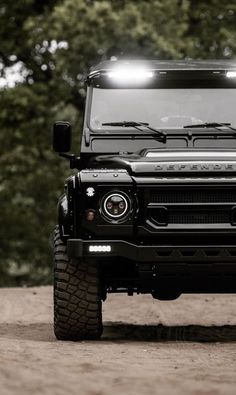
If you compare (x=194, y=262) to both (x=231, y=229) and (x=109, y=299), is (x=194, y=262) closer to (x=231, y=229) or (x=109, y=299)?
(x=231, y=229)

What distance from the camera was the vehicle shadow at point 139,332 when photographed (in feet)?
31.8

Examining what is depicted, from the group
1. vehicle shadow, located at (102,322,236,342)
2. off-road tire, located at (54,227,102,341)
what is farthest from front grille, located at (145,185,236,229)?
vehicle shadow, located at (102,322,236,342)

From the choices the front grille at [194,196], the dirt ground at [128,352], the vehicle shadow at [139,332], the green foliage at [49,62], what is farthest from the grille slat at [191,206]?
the green foliage at [49,62]

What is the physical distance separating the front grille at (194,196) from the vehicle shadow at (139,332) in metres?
1.46

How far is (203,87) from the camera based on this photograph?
10102 mm

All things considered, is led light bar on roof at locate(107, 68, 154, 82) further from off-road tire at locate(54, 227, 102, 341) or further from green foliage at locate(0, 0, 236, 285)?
green foliage at locate(0, 0, 236, 285)

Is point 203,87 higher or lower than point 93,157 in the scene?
higher

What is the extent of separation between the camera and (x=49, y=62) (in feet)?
89.1

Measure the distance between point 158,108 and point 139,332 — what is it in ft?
7.16

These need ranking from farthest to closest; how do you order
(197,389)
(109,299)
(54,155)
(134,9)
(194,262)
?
(54,155) < (134,9) < (109,299) < (194,262) < (197,389)

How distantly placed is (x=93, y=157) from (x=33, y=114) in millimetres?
17492

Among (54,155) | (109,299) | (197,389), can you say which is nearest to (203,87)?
(197,389)

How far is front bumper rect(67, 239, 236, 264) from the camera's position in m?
8.48

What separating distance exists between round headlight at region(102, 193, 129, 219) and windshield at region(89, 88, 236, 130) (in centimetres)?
149
